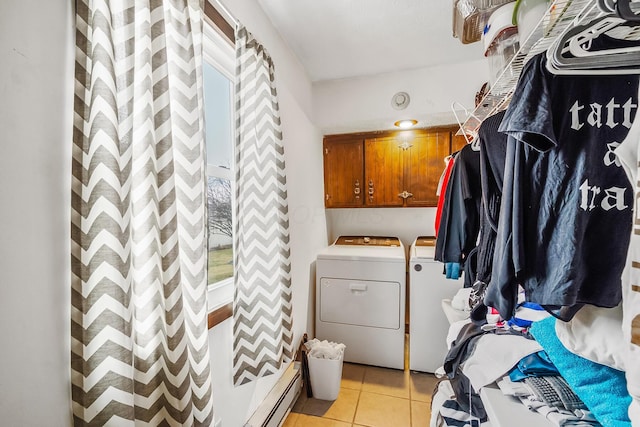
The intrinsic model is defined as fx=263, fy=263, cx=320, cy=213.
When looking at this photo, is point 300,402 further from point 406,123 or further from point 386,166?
point 406,123

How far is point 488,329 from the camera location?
114cm

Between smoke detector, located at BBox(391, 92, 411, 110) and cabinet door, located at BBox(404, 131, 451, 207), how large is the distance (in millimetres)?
355

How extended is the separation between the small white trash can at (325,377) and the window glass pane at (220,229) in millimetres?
940

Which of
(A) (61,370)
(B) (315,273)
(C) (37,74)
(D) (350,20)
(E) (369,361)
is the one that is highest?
(D) (350,20)

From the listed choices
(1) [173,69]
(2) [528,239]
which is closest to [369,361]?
(2) [528,239]

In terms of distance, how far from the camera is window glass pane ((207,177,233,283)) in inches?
56.4

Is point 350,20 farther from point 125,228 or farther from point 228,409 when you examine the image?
point 228,409

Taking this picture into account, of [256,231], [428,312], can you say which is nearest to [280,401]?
[256,231]

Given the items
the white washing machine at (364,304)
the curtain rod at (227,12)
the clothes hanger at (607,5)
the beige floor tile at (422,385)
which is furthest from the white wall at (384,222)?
the clothes hanger at (607,5)

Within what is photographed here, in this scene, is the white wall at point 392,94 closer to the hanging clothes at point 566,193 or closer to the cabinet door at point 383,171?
the cabinet door at point 383,171

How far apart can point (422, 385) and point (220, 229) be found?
190cm

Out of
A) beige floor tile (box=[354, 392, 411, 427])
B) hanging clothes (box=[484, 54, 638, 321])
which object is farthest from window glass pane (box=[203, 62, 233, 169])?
beige floor tile (box=[354, 392, 411, 427])

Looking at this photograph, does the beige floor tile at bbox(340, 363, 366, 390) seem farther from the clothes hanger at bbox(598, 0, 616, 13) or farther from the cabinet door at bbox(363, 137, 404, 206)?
the clothes hanger at bbox(598, 0, 616, 13)

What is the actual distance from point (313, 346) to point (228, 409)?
856mm
